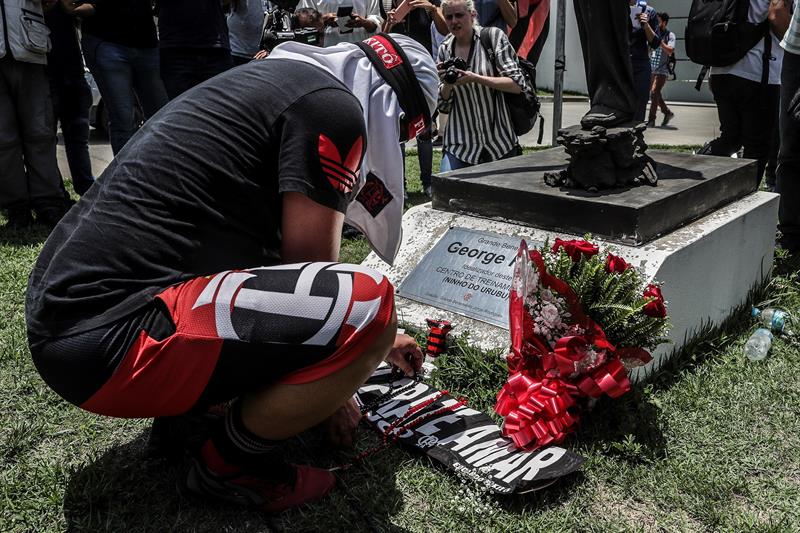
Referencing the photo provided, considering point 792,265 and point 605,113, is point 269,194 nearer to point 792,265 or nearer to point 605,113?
point 605,113

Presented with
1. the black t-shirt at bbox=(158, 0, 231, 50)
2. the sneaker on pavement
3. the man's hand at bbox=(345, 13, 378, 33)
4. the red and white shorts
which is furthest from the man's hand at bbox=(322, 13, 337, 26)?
the red and white shorts

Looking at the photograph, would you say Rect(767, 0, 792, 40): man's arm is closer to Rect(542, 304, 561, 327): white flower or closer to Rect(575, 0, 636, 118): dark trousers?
Rect(575, 0, 636, 118): dark trousers

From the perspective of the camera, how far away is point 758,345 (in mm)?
2979

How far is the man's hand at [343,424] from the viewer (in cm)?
232

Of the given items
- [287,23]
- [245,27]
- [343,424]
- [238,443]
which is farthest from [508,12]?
[238,443]

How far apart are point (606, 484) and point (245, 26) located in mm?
4661

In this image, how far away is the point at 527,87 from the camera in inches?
171

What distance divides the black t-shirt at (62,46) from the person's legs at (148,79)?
1.44 ft

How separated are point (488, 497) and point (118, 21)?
4.27 meters

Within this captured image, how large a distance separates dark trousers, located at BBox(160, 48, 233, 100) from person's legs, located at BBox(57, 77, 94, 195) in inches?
32.7

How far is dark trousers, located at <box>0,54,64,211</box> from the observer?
185 inches

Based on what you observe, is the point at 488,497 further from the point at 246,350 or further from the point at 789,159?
the point at 789,159

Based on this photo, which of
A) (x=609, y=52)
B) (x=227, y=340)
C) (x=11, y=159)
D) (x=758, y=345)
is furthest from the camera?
(x=11, y=159)

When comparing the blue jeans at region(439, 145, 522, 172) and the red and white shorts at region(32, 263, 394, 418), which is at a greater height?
the red and white shorts at region(32, 263, 394, 418)
